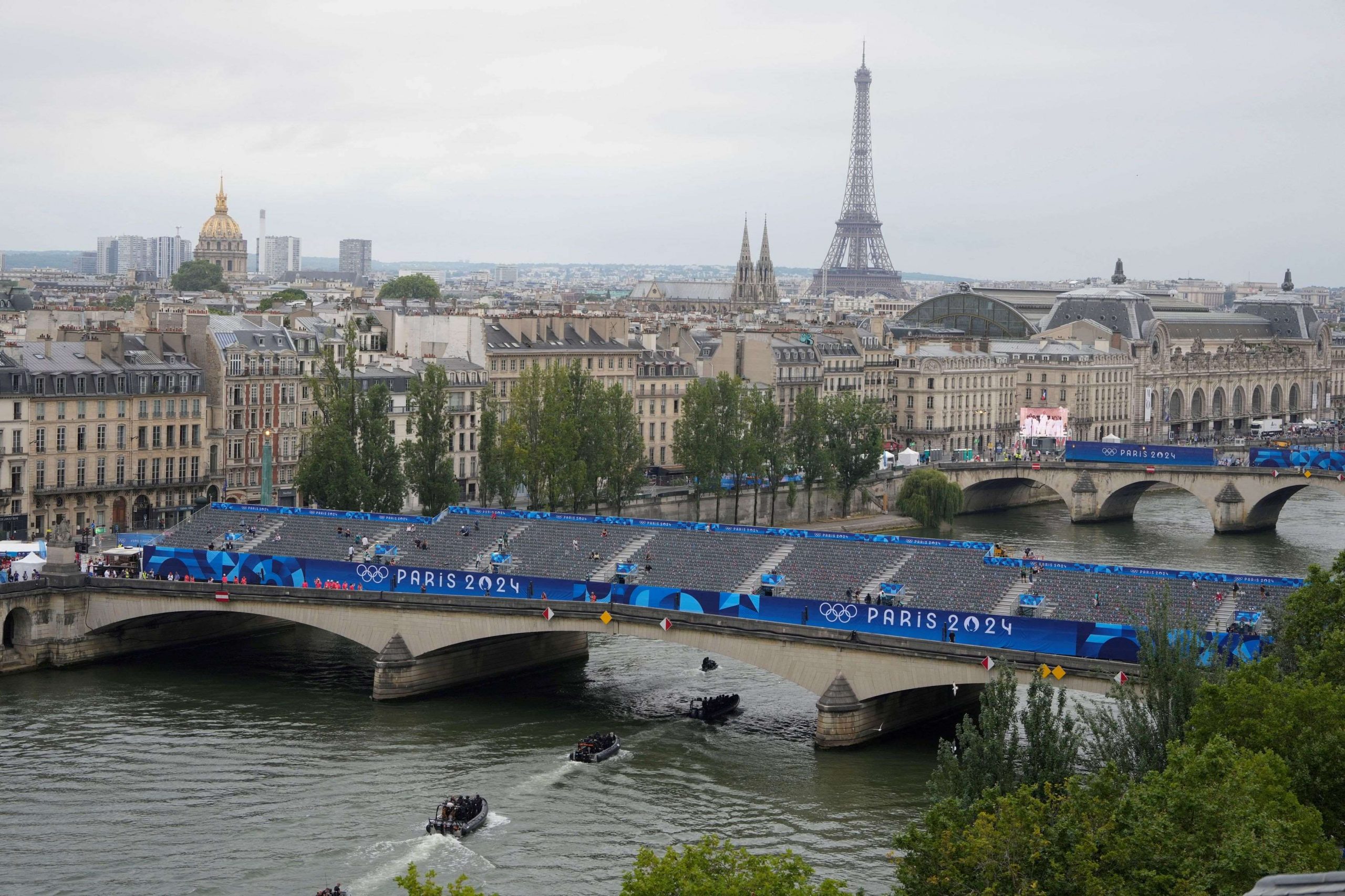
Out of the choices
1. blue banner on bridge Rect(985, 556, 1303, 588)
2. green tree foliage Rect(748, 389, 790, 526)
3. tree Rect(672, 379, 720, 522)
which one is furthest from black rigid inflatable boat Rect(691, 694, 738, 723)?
green tree foliage Rect(748, 389, 790, 526)

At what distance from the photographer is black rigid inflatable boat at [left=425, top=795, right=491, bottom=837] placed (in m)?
51.0

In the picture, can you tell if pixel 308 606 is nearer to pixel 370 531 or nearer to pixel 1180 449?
pixel 370 531

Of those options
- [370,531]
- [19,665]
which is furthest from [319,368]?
[19,665]

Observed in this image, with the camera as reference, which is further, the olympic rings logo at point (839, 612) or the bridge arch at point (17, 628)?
the bridge arch at point (17, 628)

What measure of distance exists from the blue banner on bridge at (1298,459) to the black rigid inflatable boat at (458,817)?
265 ft

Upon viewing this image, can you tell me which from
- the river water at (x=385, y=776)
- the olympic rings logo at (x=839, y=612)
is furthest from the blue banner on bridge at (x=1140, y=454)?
the olympic rings logo at (x=839, y=612)

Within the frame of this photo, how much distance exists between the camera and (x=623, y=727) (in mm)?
62625

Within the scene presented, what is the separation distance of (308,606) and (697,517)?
44.3m

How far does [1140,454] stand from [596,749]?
77.1 m

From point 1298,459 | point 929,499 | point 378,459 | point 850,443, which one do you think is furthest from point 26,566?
point 1298,459

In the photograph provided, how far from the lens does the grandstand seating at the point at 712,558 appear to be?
63438 mm

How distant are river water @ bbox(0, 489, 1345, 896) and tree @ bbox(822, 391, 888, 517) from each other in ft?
138

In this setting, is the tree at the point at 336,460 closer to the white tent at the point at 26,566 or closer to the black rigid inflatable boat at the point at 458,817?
the white tent at the point at 26,566

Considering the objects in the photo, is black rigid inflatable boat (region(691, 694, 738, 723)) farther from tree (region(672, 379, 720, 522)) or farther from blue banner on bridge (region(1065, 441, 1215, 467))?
blue banner on bridge (region(1065, 441, 1215, 467))
